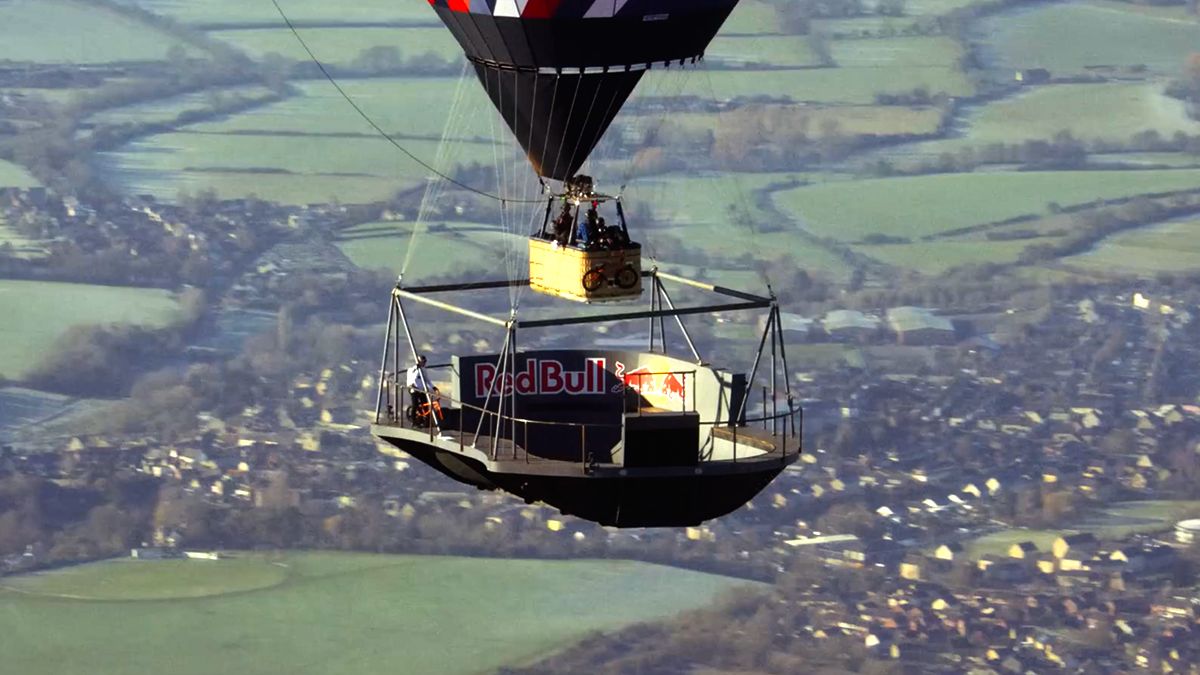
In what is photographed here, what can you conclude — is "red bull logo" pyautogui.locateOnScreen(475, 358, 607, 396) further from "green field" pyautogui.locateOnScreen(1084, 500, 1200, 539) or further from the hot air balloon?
"green field" pyautogui.locateOnScreen(1084, 500, 1200, 539)

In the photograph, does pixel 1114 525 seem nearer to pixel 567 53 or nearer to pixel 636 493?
pixel 567 53

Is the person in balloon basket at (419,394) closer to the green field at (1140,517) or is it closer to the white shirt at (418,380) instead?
the white shirt at (418,380)

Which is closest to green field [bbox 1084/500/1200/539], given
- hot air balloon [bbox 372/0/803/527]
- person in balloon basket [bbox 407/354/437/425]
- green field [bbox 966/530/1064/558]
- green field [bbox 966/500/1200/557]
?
green field [bbox 966/500/1200/557]

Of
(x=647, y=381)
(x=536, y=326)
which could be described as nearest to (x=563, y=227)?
(x=647, y=381)

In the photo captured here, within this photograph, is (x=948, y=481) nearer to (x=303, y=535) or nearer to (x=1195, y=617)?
(x=1195, y=617)

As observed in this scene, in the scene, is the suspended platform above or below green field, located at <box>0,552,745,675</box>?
above

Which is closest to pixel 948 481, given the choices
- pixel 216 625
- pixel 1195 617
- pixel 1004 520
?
pixel 1004 520

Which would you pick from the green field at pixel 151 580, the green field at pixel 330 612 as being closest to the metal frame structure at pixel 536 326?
the green field at pixel 330 612
